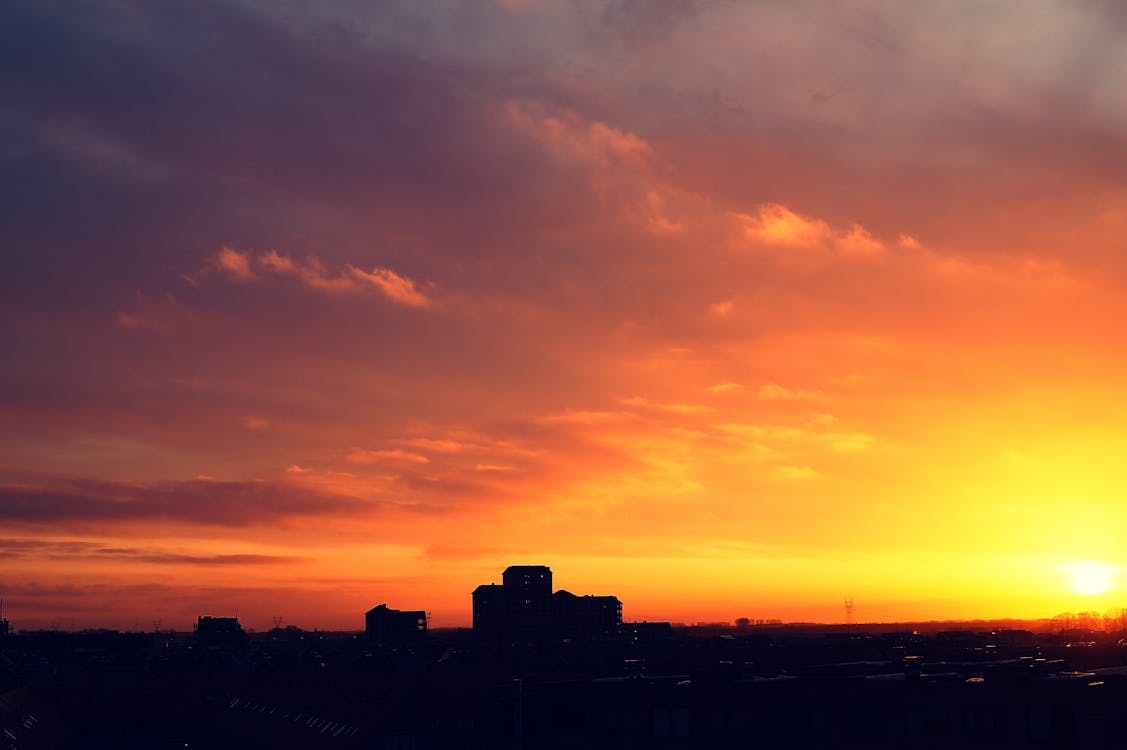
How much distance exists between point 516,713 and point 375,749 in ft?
45.2

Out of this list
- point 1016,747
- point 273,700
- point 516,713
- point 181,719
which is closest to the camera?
point 1016,747

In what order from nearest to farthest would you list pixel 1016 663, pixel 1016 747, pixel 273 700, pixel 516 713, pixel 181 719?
1. pixel 1016 747
2. pixel 516 713
3. pixel 1016 663
4. pixel 273 700
5. pixel 181 719

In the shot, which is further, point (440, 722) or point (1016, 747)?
point (440, 722)

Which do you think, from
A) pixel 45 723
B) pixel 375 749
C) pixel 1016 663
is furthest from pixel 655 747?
pixel 45 723

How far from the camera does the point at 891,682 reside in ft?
275

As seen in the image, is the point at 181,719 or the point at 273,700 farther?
the point at 181,719

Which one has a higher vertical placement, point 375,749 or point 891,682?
point 891,682

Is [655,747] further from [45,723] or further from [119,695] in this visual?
[119,695]

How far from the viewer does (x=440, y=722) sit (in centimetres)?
9544

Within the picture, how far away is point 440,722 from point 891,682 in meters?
37.1

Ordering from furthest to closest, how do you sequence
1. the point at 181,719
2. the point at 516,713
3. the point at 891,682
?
the point at 181,719
the point at 516,713
the point at 891,682

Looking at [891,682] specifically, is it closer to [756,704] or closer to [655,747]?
[756,704]

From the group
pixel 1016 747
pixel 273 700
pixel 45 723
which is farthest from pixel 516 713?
pixel 45 723

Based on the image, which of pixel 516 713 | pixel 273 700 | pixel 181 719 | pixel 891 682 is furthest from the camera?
pixel 181 719
